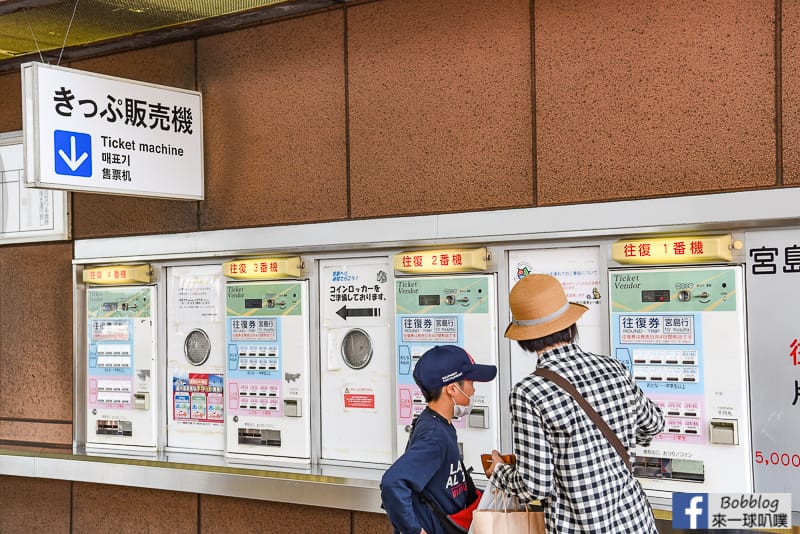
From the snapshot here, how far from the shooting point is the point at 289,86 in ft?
16.9

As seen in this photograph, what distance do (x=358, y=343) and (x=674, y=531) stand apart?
1.93 meters

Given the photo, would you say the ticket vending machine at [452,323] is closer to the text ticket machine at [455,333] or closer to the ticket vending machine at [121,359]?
the text ticket machine at [455,333]

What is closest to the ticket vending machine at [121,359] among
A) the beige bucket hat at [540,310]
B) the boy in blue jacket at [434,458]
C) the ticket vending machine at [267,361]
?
the ticket vending machine at [267,361]

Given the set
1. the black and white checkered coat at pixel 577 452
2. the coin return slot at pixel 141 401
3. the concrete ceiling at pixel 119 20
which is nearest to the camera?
the black and white checkered coat at pixel 577 452

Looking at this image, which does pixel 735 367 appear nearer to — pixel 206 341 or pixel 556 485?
pixel 556 485

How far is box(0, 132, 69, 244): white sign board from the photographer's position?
5991 mm

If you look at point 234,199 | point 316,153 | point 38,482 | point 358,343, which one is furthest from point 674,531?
point 38,482

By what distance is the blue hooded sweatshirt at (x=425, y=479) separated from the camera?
2.90m

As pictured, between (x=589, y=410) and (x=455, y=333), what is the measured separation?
6.07 feet

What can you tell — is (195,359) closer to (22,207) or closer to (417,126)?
(22,207)

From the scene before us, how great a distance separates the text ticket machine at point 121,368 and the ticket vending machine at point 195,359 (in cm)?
12

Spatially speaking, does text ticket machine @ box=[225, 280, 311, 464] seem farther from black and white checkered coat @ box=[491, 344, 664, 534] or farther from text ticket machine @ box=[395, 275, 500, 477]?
black and white checkered coat @ box=[491, 344, 664, 534]

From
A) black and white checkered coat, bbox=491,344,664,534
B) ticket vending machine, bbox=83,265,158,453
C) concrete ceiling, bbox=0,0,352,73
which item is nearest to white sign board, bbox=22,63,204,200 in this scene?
concrete ceiling, bbox=0,0,352,73

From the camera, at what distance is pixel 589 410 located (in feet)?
8.82
